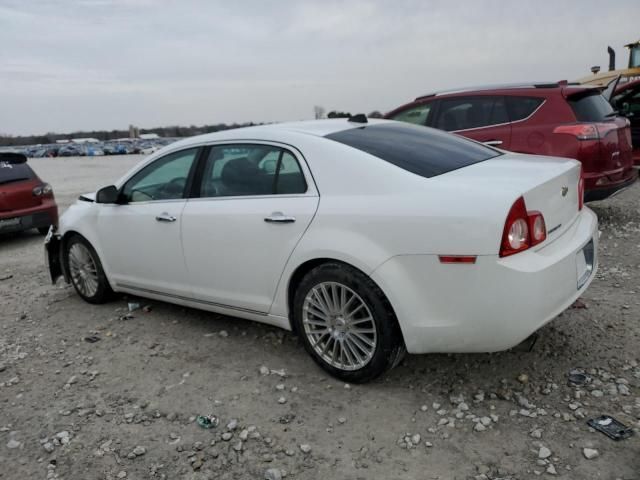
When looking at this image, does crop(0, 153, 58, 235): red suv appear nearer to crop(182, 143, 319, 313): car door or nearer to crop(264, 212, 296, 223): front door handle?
crop(182, 143, 319, 313): car door

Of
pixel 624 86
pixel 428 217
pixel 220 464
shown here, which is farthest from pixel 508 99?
pixel 220 464

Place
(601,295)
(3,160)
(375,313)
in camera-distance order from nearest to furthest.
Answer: (375,313) → (601,295) → (3,160)

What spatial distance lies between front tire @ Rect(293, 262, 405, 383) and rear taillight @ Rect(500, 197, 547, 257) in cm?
73

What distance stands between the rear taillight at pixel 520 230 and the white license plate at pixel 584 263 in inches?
15.5

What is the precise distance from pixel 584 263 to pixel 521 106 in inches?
157

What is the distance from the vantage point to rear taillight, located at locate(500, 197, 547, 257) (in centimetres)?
264

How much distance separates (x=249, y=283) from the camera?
3605 millimetres

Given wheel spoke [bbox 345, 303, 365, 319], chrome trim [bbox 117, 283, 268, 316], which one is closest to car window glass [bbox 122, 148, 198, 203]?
chrome trim [bbox 117, 283, 268, 316]

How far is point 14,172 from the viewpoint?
27.6 feet

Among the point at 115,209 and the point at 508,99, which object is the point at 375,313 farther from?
the point at 508,99

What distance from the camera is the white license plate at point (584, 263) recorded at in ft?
9.91

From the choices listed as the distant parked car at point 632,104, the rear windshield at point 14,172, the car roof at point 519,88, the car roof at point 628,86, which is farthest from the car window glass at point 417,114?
the rear windshield at point 14,172

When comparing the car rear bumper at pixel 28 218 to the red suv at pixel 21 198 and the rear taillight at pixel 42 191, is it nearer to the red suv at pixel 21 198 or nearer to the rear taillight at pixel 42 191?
the red suv at pixel 21 198

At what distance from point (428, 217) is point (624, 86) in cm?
821
